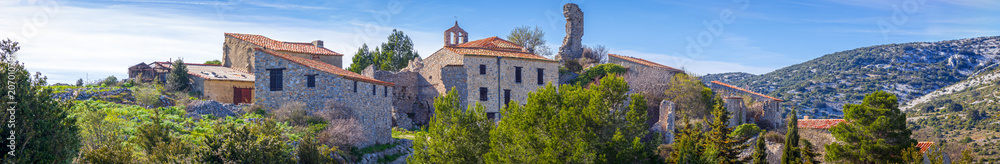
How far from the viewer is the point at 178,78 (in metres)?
40.4

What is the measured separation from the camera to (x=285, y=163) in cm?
2438

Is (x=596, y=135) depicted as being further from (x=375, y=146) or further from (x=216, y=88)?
(x=216, y=88)

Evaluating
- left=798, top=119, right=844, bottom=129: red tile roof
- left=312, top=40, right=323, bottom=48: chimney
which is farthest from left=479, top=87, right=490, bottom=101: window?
left=798, top=119, right=844, bottom=129: red tile roof

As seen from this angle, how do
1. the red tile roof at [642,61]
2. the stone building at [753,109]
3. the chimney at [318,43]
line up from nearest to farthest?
the stone building at [753,109]
the chimney at [318,43]
the red tile roof at [642,61]

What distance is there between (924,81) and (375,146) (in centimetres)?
7485

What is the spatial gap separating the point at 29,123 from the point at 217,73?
82.0ft

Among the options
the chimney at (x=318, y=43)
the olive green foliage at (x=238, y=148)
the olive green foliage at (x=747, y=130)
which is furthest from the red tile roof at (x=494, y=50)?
the olive green foliage at (x=238, y=148)

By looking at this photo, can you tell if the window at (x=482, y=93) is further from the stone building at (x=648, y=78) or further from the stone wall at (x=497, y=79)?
the stone building at (x=648, y=78)

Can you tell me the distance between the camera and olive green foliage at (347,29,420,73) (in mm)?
54750

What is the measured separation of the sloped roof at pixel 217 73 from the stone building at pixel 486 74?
11188 mm

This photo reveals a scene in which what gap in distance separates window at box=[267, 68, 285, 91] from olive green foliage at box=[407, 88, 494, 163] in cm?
990

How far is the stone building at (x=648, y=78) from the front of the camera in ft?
157

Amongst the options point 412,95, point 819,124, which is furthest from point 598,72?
point 819,124

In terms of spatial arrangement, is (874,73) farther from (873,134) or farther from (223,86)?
(223,86)
